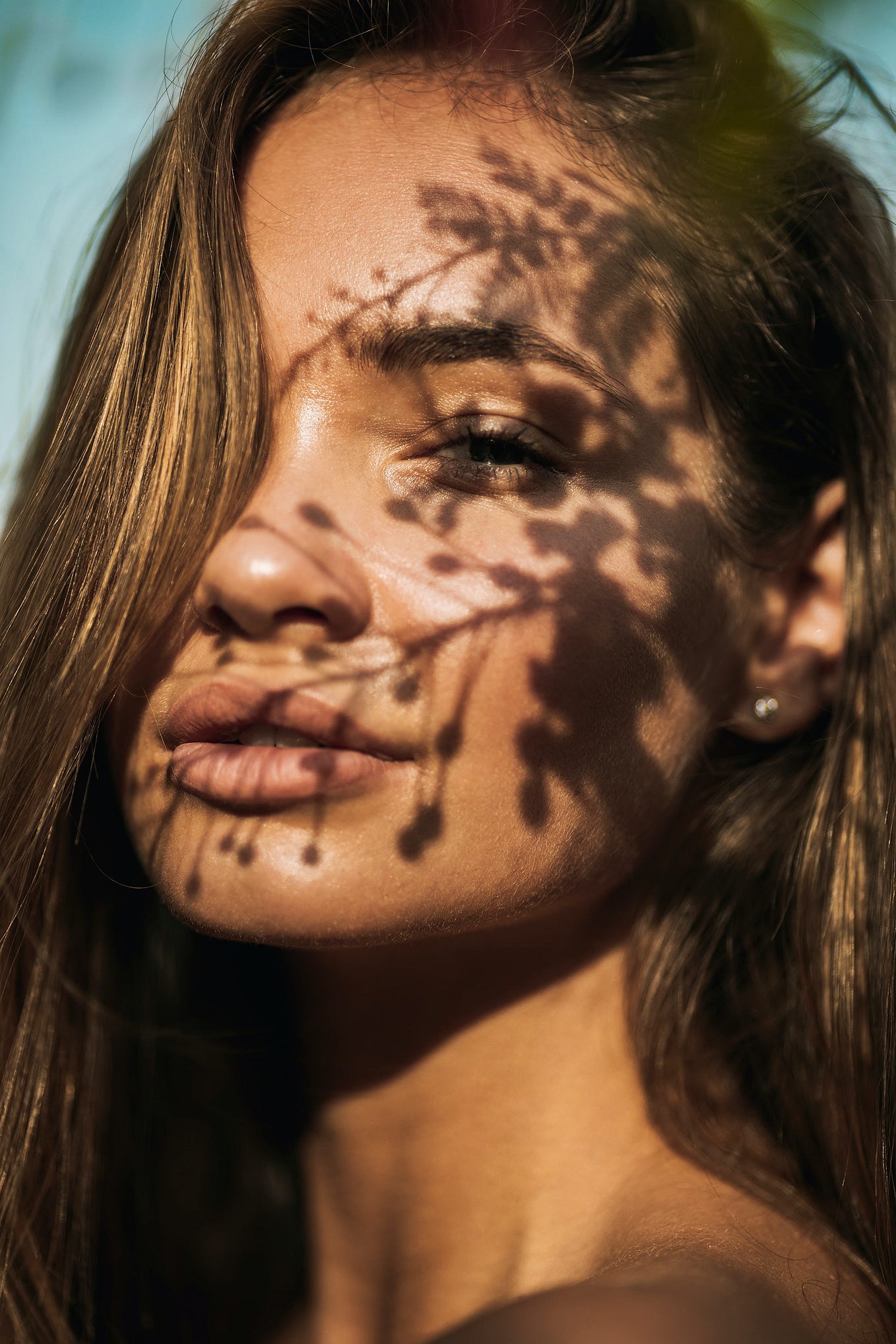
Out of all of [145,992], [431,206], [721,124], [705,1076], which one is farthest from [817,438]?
[145,992]

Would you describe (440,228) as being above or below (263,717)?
above

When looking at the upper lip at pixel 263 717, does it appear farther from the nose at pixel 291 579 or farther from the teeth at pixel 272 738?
the nose at pixel 291 579

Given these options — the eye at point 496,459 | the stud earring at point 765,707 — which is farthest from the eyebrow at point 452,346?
the stud earring at point 765,707

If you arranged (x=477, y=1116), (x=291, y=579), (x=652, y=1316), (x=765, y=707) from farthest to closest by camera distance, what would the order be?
(x=765, y=707) < (x=477, y=1116) < (x=291, y=579) < (x=652, y=1316)

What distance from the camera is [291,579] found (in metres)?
2.31

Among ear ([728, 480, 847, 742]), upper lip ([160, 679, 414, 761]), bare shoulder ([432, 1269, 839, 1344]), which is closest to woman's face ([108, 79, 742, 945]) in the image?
upper lip ([160, 679, 414, 761])

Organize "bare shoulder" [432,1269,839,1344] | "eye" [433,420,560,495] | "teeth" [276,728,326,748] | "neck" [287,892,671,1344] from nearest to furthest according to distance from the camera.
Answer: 1. "bare shoulder" [432,1269,839,1344]
2. "teeth" [276,728,326,748]
3. "eye" [433,420,560,495]
4. "neck" [287,892,671,1344]

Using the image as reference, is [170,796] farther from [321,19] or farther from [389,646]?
[321,19]

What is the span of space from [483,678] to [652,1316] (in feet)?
3.87

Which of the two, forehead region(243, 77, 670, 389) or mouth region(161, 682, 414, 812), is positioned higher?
forehead region(243, 77, 670, 389)

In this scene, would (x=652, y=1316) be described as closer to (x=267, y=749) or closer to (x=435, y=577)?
(x=267, y=749)

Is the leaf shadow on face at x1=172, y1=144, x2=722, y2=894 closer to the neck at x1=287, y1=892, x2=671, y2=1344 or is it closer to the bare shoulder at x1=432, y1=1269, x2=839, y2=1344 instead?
the neck at x1=287, y1=892, x2=671, y2=1344

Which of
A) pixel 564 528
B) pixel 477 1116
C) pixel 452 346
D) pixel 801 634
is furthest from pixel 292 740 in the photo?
pixel 801 634

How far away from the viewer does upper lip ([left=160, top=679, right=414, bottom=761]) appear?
7.75 ft
